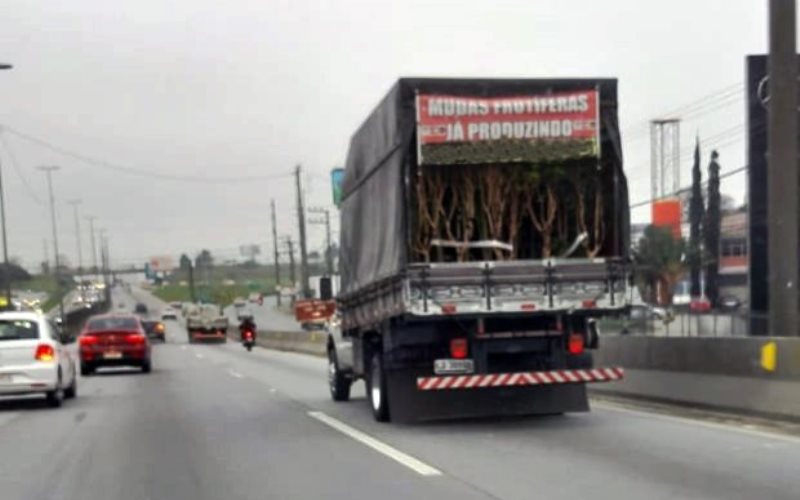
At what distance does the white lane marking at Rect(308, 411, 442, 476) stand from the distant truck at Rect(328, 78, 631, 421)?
81 cm

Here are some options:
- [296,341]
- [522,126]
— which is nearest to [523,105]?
[522,126]

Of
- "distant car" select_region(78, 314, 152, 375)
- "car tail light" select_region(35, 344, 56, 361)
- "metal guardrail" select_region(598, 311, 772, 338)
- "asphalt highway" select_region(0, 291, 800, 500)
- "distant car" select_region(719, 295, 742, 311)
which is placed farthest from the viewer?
"distant car" select_region(719, 295, 742, 311)

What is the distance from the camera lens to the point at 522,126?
16594mm

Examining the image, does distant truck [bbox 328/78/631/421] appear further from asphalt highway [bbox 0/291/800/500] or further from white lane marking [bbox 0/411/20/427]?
white lane marking [bbox 0/411/20/427]

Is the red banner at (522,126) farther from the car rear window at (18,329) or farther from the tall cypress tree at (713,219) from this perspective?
the tall cypress tree at (713,219)

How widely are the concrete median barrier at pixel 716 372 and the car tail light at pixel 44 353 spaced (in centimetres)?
936

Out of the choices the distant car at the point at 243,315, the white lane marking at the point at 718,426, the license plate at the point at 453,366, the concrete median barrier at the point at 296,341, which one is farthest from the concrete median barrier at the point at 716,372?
the distant car at the point at 243,315

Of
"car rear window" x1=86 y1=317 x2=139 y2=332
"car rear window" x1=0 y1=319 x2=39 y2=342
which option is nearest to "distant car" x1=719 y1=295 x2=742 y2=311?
"car rear window" x1=86 y1=317 x2=139 y2=332

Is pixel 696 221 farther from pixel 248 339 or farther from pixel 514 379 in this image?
pixel 248 339

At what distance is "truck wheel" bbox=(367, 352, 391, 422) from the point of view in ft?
58.2

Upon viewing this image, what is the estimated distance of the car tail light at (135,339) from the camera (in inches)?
1460

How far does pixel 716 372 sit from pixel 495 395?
9.45ft

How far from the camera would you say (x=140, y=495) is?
12047mm

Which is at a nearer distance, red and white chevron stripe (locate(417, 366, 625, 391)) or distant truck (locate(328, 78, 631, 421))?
distant truck (locate(328, 78, 631, 421))
